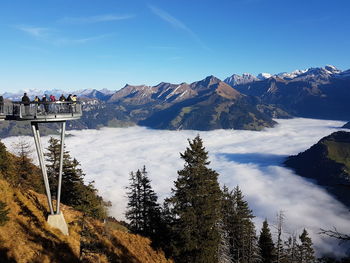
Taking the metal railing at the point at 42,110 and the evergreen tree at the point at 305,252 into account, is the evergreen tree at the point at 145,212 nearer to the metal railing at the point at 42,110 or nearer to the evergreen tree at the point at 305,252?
the metal railing at the point at 42,110

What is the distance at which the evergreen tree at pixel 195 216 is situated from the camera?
31.1m

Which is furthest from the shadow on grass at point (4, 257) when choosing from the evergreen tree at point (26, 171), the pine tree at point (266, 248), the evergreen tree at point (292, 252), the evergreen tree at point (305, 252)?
the evergreen tree at point (305, 252)

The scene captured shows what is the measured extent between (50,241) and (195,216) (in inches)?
610

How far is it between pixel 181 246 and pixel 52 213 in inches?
571

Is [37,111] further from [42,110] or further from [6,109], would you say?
[6,109]

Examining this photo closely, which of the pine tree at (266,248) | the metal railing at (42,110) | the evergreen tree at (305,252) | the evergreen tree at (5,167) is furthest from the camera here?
the pine tree at (266,248)

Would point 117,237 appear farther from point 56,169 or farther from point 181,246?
point 56,169

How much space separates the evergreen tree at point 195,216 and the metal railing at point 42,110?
15.1m

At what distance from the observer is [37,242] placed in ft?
69.6

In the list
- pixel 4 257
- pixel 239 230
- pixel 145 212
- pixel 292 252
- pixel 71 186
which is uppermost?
pixel 4 257

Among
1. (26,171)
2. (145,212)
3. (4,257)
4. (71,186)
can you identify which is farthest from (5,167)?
(145,212)

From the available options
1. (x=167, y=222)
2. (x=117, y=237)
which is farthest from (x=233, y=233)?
(x=117, y=237)

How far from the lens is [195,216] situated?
31.6 m

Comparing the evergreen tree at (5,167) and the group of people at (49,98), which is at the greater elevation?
the group of people at (49,98)
